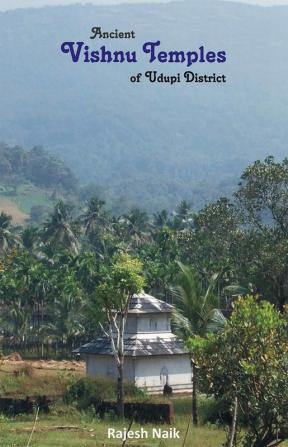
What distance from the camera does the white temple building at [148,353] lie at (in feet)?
194

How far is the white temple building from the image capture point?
59.3 meters

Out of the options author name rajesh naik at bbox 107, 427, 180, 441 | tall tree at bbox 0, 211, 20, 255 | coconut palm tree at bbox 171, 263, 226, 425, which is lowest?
author name rajesh naik at bbox 107, 427, 180, 441

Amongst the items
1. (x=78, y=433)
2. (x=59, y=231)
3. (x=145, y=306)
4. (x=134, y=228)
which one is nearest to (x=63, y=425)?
(x=78, y=433)

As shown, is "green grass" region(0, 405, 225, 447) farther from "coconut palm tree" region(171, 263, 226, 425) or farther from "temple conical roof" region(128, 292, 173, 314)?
"temple conical roof" region(128, 292, 173, 314)

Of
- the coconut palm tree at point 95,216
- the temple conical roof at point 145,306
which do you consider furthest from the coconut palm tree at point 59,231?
the temple conical roof at point 145,306

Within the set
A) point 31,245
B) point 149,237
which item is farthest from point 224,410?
point 149,237

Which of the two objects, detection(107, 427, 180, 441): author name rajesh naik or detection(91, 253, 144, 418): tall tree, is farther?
detection(91, 253, 144, 418): tall tree

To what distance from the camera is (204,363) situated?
28.9 meters

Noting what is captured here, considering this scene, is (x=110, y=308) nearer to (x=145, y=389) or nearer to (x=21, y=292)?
(x=145, y=389)

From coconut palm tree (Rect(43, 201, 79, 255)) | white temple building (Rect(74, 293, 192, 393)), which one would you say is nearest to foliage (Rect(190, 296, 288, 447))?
white temple building (Rect(74, 293, 192, 393))

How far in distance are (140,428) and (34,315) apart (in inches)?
2815

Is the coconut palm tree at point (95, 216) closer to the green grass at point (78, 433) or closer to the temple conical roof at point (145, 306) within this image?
the temple conical roof at point (145, 306)

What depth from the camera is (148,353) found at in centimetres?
5906

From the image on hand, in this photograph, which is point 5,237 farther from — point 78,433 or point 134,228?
point 78,433
